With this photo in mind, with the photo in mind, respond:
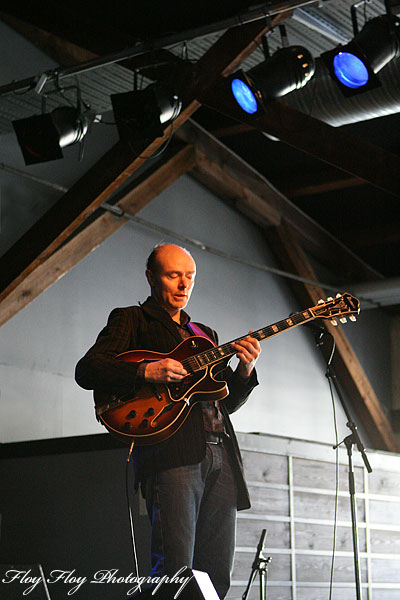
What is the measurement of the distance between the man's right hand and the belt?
0.72 ft

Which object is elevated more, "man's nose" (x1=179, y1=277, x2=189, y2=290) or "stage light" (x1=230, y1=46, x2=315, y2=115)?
"stage light" (x1=230, y1=46, x2=315, y2=115)

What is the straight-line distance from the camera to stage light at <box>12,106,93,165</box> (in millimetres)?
4812

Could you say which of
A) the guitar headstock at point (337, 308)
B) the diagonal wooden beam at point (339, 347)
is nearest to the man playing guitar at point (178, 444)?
the guitar headstock at point (337, 308)

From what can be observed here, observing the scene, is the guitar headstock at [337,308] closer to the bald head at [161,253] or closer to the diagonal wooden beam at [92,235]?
the bald head at [161,253]

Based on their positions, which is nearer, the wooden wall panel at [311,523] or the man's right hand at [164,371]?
the man's right hand at [164,371]

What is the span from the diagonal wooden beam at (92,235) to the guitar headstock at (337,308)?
321cm

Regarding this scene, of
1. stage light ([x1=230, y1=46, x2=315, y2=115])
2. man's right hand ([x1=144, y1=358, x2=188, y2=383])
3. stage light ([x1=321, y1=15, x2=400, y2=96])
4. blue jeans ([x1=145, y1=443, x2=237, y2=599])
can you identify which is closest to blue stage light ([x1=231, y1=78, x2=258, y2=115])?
stage light ([x1=230, y1=46, x2=315, y2=115])

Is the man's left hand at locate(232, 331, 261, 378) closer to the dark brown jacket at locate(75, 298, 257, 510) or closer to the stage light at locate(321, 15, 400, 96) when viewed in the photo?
the dark brown jacket at locate(75, 298, 257, 510)

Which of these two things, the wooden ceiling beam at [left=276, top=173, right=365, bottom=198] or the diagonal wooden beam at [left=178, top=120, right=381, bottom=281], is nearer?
the diagonal wooden beam at [left=178, top=120, right=381, bottom=281]

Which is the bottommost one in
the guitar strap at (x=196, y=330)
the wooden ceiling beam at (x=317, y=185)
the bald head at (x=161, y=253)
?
the guitar strap at (x=196, y=330)

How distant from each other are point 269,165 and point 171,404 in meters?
5.83

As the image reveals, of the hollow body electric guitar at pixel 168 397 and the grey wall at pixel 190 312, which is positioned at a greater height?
the grey wall at pixel 190 312

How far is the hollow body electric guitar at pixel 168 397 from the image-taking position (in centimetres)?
274

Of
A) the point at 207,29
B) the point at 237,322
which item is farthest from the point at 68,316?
the point at 207,29
